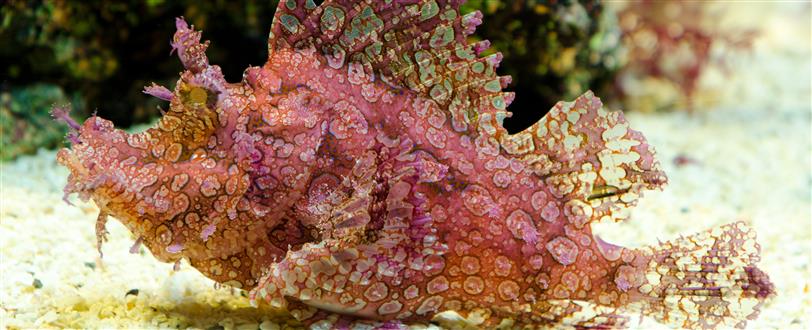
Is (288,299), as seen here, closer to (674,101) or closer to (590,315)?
(590,315)

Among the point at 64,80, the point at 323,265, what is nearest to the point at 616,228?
the point at 323,265

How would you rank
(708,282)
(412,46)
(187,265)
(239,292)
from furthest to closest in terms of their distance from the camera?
(187,265) → (239,292) → (708,282) → (412,46)

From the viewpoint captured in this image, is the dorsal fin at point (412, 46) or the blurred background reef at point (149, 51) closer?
the dorsal fin at point (412, 46)

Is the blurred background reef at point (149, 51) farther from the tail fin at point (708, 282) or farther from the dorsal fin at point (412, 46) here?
the tail fin at point (708, 282)

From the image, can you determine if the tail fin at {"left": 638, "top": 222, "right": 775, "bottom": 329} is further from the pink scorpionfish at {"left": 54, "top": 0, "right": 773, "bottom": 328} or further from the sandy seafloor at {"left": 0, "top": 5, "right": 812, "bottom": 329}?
the sandy seafloor at {"left": 0, "top": 5, "right": 812, "bottom": 329}

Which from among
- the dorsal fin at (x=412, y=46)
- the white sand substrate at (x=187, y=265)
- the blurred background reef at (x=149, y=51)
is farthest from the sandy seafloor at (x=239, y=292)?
the dorsal fin at (x=412, y=46)

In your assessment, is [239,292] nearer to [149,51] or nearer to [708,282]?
[708,282]

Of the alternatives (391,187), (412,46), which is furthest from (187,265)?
(412,46)
